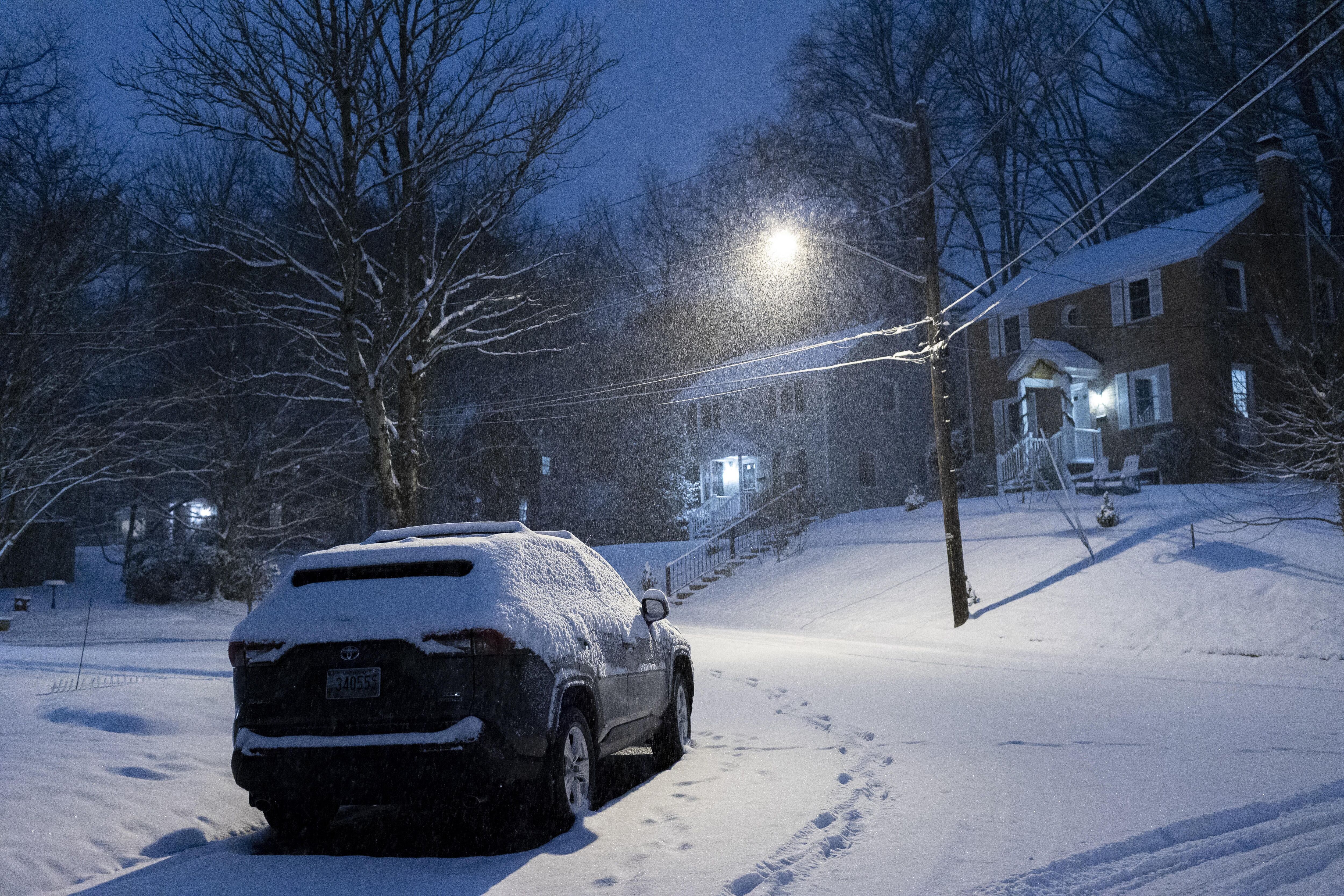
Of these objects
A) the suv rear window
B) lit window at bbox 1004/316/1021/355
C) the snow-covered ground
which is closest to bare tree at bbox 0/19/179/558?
the snow-covered ground

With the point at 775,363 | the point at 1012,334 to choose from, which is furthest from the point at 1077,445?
the point at 775,363

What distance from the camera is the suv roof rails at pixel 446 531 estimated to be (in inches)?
284

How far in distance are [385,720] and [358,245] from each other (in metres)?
11.5

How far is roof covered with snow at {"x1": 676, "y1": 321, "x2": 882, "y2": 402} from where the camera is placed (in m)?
40.8

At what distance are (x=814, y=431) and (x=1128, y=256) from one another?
12.8 meters

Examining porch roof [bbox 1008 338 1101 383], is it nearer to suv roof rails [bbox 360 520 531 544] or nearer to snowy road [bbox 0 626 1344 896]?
snowy road [bbox 0 626 1344 896]

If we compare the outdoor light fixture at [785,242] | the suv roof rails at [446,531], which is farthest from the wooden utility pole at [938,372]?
the suv roof rails at [446,531]

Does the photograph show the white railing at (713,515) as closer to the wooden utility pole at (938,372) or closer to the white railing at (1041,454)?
the white railing at (1041,454)

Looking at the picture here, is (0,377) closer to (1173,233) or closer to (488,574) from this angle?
(488,574)

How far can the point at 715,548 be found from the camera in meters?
35.2

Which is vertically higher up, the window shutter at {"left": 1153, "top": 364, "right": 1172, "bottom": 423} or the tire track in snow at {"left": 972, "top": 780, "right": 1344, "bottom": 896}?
the window shutter at {"left": 1153, "top": 364, "right": 1172, "bottom": 423}

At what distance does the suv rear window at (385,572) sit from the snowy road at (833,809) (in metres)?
1.47

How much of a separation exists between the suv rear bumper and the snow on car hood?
535 mm

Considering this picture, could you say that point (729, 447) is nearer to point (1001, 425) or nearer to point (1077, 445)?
point (1001, 425)
